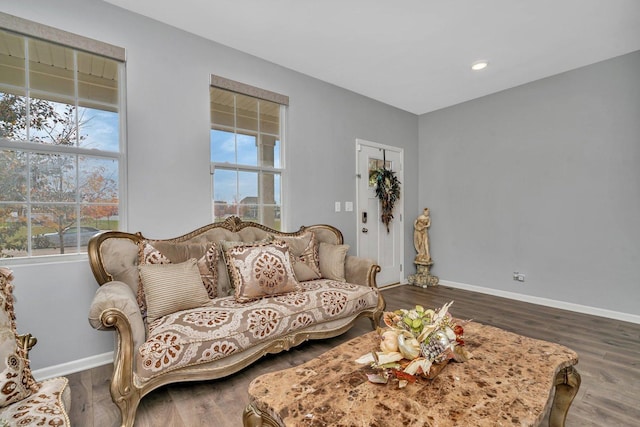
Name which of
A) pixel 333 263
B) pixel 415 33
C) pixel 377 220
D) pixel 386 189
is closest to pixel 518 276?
pixel 377 220

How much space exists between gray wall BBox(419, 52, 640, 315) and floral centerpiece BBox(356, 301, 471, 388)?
308 cm

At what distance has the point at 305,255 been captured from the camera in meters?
3.07

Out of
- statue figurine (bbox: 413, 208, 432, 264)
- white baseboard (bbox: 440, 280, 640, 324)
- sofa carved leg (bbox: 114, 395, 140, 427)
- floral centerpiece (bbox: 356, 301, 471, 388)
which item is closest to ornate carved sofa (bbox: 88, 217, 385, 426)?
sofa carved leg (bbox: 114, 395, 140, 427)

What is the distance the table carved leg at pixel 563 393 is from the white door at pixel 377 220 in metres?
2.74

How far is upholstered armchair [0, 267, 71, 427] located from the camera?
1.02 m

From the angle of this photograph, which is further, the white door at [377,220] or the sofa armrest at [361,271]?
the white door at [377,220]

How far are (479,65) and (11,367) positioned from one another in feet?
14.0

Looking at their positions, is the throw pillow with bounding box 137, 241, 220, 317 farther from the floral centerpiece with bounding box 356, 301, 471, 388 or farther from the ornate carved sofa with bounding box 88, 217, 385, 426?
the floral centerpiece with bounding box 356, 301, 471, 388

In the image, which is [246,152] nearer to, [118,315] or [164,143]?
[164,143]

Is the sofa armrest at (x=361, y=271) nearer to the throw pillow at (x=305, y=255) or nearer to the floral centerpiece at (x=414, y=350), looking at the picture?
the throw pillow at (x=305, y=255)

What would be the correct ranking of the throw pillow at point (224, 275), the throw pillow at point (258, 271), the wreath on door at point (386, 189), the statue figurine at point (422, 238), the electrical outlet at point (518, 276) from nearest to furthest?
1. the throw pillow at point (258, 271)
2. the throw pillow at point (224, 275)
3. the electrical outlet at point (518, 276)
4. the wreath on door at point (386, 189)
5. the statue figurine at point (422, 238)

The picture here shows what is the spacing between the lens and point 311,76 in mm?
3639

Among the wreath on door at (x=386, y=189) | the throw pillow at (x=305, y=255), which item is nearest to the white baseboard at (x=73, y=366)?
the throw pillow at (x=305, y=255)

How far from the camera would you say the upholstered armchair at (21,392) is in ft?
3.36
